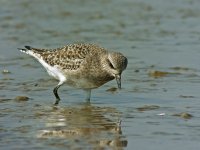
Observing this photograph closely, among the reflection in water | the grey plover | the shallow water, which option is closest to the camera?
the reflection in water

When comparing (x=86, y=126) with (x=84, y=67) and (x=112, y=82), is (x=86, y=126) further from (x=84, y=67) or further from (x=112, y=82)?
(x=112, y=82)

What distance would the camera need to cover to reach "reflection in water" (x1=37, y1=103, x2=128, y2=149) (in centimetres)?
907

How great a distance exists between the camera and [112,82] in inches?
522

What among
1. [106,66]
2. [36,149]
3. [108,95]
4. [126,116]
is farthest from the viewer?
[108,95]

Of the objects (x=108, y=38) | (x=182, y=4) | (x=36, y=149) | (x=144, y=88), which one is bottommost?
(x=36, y=149)

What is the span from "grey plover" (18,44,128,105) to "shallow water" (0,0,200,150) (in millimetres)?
345

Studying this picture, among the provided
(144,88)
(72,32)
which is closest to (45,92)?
(144,88)

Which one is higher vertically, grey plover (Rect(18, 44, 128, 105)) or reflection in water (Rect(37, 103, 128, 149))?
grey plover (Rect(18, 44, 128, 105))

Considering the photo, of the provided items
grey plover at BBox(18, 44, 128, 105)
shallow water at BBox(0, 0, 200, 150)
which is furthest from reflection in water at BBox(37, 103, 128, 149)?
grey plover at BBox(18, 44, 128, 105)

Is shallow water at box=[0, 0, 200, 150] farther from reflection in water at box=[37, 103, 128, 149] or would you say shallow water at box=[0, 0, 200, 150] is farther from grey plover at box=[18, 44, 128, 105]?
grey plover at box=[18, 44, 128, 105]

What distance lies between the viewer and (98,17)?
18703 mm

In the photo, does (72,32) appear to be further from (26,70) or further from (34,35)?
(26,70)

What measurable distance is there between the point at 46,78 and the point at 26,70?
2.19ft

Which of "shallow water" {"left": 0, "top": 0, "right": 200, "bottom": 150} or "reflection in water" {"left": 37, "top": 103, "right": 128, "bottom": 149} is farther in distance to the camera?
"shallow water" {"left": 0, "top": 0, "right": 200, "bottom": 150}
